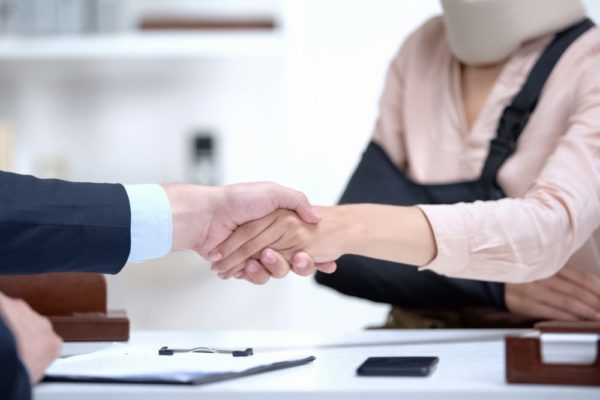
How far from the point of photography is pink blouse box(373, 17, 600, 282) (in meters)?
1.58

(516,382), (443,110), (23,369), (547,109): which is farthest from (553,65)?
(23,369)

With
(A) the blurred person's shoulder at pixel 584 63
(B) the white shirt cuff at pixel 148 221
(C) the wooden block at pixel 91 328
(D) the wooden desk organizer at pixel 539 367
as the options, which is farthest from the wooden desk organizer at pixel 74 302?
(A) the blurred person's shoulder at pixel 584 63

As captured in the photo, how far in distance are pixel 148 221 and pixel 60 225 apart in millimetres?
173

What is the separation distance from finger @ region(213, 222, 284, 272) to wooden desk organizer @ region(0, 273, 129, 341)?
0.72 ft

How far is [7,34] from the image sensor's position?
3160 millimetres

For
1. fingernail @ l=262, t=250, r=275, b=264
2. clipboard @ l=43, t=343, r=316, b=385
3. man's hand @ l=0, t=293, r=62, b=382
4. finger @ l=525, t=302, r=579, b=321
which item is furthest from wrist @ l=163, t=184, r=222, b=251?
finger @ l=525, t=302, r=579, b=321

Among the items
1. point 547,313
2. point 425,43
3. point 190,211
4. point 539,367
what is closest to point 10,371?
point 539,367

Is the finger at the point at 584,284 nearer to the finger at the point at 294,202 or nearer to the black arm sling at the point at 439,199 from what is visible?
the black arm sling at the point at 439,199

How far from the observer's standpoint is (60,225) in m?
1.26

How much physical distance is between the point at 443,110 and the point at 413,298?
1.28 ft

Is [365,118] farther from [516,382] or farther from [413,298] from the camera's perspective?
[516,382]

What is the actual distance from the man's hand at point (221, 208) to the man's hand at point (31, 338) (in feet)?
1.67

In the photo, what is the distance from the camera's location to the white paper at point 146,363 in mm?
1035

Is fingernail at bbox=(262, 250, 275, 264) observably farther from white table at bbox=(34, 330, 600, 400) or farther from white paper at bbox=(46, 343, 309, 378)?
white paper at bbox=(46, 343, 309, 378)
